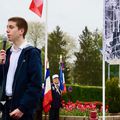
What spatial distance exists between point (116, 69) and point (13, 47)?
2207 inches

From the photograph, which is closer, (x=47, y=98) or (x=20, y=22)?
(x=20, y=22)

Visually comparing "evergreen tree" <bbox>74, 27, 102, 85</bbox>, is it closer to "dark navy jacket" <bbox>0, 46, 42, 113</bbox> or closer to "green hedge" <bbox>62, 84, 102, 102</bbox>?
"green hedge" <bbox>62, 84, 102, 102</bbox>

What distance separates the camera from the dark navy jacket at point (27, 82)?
14.4 ft

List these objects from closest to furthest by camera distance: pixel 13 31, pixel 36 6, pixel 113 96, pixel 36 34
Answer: pixel 13 31 < pixel 36 6 < pixel 113 96 < pixel 36 34

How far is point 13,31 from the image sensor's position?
4566 millimetres

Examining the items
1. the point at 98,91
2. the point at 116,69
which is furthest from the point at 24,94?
the point at 116,69

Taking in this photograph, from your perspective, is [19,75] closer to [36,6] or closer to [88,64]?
[36,6]

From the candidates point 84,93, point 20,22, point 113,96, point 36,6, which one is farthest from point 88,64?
point 20,22

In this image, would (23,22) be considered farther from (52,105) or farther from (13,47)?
(52,105)

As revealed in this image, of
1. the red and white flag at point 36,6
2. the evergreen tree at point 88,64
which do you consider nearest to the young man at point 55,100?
the red and white flag at point 36,6

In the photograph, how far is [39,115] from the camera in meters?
14.1

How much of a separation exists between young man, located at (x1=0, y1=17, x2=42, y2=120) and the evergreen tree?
53.8 meters

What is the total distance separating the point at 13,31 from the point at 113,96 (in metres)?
13.9

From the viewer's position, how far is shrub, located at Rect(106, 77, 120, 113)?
705 inches
